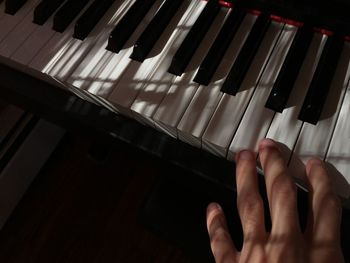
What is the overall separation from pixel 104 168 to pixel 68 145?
20cm

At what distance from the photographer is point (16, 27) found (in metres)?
0.92

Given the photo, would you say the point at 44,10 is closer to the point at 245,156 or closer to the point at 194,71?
the point at 194,71

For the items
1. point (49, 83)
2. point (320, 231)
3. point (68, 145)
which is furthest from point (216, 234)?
point (68, 145)

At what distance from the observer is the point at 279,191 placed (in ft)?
2.17

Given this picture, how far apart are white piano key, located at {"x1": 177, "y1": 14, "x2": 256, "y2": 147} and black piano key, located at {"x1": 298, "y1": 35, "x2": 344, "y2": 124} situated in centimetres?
16

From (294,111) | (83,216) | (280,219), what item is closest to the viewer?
(280,219)

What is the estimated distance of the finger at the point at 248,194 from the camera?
67 cm

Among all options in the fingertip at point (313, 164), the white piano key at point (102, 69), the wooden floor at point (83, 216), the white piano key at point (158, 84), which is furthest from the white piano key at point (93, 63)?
the wooden floor at point (83, 216)

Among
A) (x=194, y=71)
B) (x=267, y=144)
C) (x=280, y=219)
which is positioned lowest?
(x=280, y=219)

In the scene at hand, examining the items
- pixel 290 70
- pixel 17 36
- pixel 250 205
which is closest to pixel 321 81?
pixel 290 70

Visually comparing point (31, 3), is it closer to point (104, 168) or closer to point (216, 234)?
point (216, 234)

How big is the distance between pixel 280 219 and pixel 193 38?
1.35 feet

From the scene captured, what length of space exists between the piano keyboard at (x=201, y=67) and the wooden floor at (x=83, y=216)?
713mm

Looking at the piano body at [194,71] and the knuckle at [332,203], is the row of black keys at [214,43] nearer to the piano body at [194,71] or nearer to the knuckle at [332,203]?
the piano body at [194,71]
